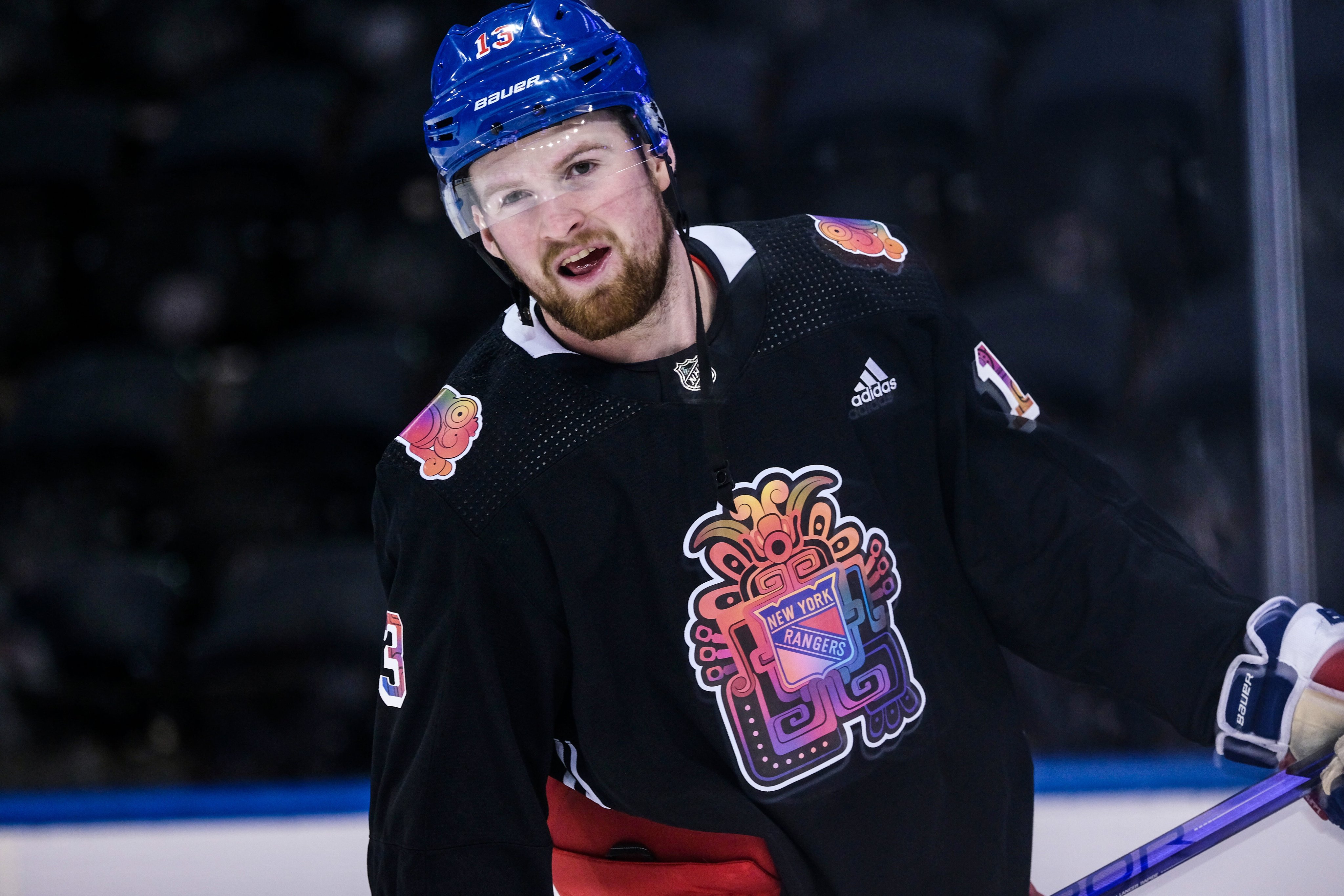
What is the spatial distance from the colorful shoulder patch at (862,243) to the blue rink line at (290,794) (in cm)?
78

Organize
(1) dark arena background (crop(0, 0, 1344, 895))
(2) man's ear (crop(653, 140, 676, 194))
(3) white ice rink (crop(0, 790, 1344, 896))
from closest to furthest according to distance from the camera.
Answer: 1. (2) man's ear (crop(653, 140, 676, 194))
2. (3) white ice rink (crop(0, 790, 1344, 896))
3. (1) dark arena background (crop(0, 0, 1344, 895))

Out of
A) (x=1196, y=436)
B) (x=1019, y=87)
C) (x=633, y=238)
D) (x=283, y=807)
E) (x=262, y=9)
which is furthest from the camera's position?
(x=262, y=9)

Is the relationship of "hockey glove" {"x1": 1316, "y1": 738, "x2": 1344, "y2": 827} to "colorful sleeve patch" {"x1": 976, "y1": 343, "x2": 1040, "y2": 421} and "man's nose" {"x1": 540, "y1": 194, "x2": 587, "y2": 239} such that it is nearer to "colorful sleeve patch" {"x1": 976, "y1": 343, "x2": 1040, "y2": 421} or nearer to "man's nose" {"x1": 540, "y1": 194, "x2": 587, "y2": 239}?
"colorful sleeve patch" {"x1": 976, "y1": 343, "x2": 1040, "y2": 421}

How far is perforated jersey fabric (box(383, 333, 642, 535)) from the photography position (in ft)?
3.51

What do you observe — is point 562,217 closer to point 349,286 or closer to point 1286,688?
point 1286,688

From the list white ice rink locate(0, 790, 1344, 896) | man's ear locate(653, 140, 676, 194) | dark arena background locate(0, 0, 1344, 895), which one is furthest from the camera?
dark arena background locate(0, 0, 1344, 895)

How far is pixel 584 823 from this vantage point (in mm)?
1172

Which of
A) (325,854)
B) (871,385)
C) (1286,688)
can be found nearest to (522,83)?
(871,385)

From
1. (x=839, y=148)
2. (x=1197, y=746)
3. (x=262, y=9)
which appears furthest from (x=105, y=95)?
(x=1197, y=746)

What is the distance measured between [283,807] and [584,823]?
2.46 feet

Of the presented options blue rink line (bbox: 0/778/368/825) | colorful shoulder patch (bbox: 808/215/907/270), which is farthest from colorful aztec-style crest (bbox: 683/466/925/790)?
blue rink line (bbox: 0/778/368/825)

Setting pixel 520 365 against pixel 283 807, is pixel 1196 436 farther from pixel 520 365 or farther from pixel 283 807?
pixel 283 807

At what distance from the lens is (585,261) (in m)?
1.09

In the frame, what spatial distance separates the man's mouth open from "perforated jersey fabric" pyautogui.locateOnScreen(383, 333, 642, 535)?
93mm
